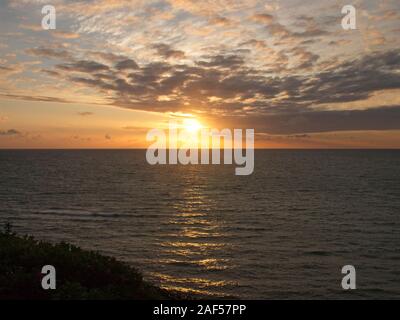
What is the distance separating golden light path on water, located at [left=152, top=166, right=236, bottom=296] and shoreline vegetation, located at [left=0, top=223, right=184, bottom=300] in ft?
47.2

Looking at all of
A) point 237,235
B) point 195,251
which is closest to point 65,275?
point 195,251

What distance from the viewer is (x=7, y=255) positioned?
54.7 feet

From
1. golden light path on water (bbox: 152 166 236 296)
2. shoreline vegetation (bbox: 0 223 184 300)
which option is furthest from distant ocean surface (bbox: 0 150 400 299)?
shoreline vegetation (bbox: 0 223 184 300)

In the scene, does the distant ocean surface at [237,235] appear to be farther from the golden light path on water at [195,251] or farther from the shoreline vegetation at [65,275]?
the shoreline vegetation at [65,275]

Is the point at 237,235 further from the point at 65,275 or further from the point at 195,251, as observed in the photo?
the point at 65,275

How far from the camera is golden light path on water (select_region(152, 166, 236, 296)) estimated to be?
3152 centimetres

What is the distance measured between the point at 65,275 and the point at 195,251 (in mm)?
26454

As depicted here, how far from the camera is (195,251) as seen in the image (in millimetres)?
41000

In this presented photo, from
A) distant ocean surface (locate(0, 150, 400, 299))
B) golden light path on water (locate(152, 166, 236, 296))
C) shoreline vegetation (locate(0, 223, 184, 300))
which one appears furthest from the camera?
distant ocean surface (locate(0, 150, 400, 299))

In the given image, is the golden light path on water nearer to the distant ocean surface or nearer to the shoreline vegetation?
the distant ocean surface

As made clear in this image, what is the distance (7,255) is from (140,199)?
6283 cm

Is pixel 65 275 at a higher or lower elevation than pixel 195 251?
higher
